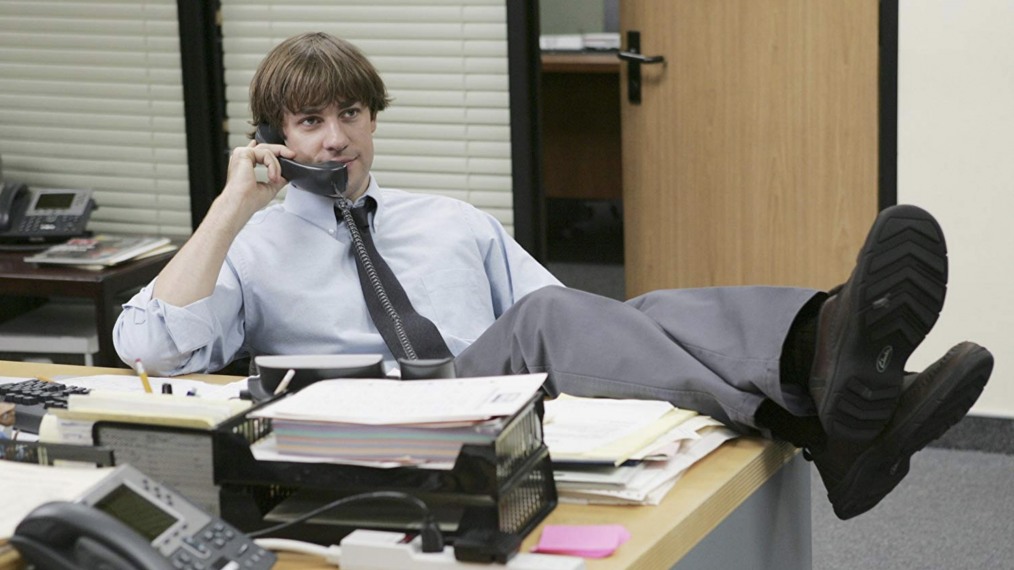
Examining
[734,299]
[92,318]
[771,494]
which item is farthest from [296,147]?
[92,318]

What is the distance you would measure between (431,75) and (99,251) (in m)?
1.05

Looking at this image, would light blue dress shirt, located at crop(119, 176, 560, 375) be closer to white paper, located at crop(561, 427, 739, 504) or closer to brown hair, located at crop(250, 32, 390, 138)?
brown hair, located at crop(250, 32, 390, 138)

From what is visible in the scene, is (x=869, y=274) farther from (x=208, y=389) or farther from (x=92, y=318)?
(x=92, y=318)

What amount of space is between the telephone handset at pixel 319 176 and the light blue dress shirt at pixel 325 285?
4cm

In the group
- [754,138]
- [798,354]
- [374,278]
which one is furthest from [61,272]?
[798,354]

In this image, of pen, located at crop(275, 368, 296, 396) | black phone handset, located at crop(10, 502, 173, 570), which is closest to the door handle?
pen, located at crop(275, 368, 296, 396)

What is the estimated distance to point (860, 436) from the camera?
4.87ft

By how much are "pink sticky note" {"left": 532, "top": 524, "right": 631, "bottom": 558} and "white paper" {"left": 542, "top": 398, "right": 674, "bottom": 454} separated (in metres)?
0.13

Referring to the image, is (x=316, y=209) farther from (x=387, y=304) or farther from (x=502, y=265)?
(x=502, y=265)

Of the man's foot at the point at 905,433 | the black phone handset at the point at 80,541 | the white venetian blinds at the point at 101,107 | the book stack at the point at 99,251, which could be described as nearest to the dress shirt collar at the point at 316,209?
the man's foot at the point at 905,433

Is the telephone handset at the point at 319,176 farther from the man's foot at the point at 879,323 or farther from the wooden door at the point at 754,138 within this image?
the wooden door at the point at 754,138

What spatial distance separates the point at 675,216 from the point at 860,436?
226 centimetres

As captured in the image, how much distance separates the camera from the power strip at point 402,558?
45.9 inches

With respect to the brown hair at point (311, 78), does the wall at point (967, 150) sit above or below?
below
